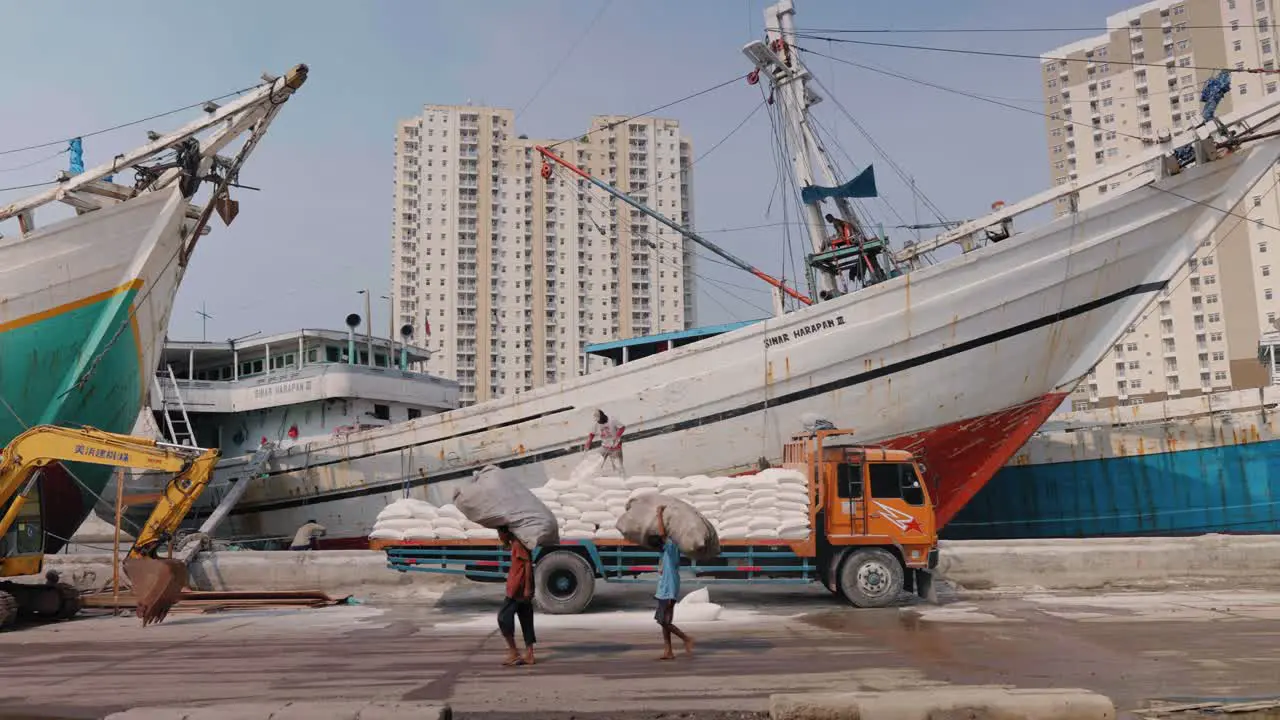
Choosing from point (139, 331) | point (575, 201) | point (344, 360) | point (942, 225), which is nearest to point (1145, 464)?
point (942, 225)

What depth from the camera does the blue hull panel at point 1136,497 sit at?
20172 millimetres

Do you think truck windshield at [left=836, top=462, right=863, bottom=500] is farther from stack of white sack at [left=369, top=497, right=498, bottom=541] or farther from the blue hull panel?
the blue hull panel

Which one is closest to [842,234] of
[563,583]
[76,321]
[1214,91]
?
[1214,91]

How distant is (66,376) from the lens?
54.9ft

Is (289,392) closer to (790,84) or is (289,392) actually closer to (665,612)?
(790,84)

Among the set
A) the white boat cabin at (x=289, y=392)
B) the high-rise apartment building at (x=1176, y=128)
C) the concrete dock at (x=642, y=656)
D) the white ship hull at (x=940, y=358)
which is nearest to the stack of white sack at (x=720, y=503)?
the concrete dock at (x=642, y=656)

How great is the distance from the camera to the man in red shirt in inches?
280

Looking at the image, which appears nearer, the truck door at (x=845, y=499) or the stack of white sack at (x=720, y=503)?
the stack of white sack at (x=720, y=503)

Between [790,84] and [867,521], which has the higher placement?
[790,84]

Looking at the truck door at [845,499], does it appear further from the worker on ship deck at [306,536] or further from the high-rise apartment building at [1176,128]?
the high-rise apartment building at [1176,128]

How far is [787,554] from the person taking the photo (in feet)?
36.2

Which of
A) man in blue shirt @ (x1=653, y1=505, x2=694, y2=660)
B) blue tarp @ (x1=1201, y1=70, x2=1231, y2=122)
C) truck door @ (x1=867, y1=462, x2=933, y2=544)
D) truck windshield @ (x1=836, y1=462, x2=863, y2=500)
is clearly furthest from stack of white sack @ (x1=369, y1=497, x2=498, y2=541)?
blue tarp @ (x1=1201, y1=70, x2=1231, y2=122)

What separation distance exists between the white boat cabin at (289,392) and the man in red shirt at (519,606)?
→ 17.5 m

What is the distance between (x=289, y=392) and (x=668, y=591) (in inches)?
759
